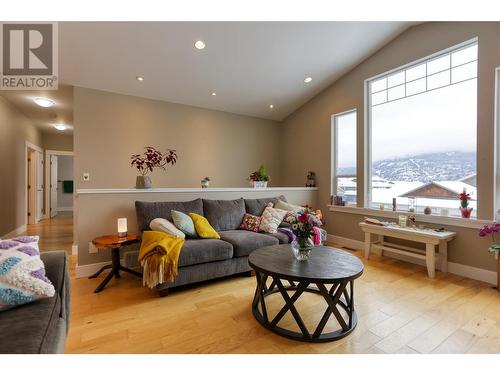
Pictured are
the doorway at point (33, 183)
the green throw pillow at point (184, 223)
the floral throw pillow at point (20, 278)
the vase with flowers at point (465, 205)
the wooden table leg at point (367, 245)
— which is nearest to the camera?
the floral throw pillow at point (20, 278)

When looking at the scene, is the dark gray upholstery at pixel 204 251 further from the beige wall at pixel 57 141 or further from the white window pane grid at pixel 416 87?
the beige wall at pixel 57 141

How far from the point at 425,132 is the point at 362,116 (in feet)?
3.26

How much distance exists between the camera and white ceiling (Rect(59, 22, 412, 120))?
3.18 meters

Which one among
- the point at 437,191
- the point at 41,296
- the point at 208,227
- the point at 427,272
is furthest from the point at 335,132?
the point at 41,296

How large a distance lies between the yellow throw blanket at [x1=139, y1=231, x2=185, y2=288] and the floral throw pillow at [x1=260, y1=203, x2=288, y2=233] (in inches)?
52.7

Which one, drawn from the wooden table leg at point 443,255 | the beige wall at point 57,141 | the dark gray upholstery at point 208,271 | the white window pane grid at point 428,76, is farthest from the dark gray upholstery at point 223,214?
the beige wall at point 57,141

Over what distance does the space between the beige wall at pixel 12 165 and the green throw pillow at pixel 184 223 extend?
13.7 feet

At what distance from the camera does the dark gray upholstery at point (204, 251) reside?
2.61m

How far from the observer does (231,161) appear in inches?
216

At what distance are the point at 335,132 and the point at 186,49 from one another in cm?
302

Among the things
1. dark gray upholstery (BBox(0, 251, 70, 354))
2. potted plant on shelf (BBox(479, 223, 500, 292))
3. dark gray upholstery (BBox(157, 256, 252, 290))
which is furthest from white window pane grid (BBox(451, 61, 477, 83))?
dark gray upholstery (BBox(0, 251, 70, 354))

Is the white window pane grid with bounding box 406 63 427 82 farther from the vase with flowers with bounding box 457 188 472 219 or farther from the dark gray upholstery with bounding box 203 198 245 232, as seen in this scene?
the dark gray upholstery with bounding box 203 198 245 232

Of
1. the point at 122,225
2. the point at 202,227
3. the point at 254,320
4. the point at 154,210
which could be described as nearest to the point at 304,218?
the point at 254,320
